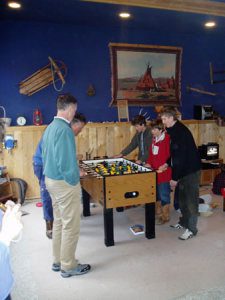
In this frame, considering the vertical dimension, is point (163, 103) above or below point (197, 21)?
below

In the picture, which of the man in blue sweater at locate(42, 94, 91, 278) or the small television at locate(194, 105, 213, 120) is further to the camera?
the small television at locate(194, 105, 213, 120)

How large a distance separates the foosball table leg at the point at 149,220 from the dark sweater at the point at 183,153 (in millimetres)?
449

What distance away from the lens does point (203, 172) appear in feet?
18.9

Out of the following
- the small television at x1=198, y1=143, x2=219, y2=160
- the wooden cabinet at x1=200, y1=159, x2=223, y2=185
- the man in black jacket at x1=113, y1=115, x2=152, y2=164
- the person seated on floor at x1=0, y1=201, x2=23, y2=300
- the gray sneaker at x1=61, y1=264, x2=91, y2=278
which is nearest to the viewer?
the person seated on floor at x1=0, y1=201, x2=23, y2=300

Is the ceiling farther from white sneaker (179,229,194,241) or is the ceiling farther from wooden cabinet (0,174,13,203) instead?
white sneaker (179,229,194,241)

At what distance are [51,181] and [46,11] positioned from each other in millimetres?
2940

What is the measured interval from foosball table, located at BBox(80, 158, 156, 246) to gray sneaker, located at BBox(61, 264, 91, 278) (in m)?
0.57

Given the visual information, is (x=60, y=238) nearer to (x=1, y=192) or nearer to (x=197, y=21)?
(x=1, y=192)

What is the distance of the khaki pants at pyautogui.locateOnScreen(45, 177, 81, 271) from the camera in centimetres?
262

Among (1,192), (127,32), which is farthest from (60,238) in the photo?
(127,32)

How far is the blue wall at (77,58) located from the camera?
5008 millimetres

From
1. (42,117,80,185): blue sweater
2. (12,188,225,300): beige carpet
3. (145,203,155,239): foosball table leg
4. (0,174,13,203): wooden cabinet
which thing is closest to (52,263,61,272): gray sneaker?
(12,188,225,300): beige carpet

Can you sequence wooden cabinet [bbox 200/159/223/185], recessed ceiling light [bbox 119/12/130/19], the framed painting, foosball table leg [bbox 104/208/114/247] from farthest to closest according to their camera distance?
wooden cabinet [bbox 200/159/223/185]
the framed painting
recessed ceiling light [bbox 119/12/130/19]
foosball table leg [bbox 104/208/114/247]

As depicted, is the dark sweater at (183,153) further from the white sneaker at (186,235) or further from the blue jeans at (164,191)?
the white sneaker at (186,235)
